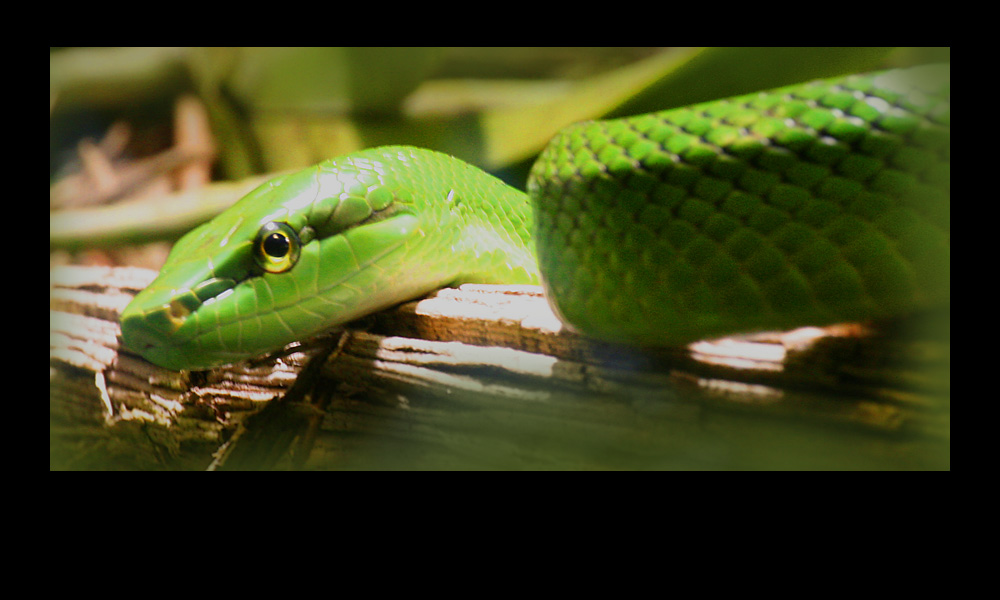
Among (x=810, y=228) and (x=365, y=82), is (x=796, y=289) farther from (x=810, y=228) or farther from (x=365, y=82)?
(x=365, y=82)

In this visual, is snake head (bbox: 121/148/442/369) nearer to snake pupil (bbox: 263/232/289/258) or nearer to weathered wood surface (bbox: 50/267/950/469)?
snake pupil (bbox: 263/232/289/258)

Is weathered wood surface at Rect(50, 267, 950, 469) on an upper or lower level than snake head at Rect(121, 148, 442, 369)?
lower

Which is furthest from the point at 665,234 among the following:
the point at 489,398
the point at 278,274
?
the point at 278,274

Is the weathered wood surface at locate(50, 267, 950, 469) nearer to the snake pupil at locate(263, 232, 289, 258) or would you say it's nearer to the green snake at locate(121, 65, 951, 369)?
the green snake at locate(121, 65, 951, 369)

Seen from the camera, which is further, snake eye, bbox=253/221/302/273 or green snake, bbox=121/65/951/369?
snake eye, bbox=253/221/302/273

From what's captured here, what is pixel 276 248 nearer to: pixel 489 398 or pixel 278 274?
pixel 278 274

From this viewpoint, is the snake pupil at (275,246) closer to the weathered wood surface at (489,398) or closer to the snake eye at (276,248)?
the snake eye at (276,248)

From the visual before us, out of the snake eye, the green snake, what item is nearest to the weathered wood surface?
the green snake

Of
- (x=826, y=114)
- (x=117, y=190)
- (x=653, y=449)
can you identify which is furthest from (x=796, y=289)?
(x=117, y=190)
